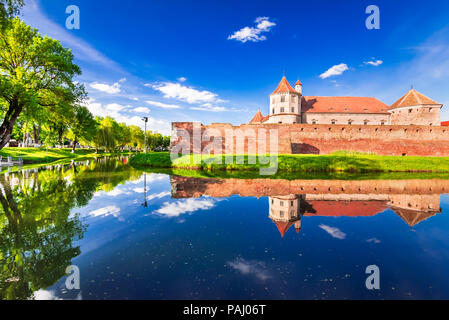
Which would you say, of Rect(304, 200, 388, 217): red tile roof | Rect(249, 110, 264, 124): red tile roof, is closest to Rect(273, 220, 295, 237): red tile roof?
Rect(304, 200, 388, 217): red tile roof

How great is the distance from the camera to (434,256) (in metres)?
4.05

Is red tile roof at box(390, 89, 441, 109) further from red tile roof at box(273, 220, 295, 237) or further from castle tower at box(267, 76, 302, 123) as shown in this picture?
red tile roof at box(273, 220, 295, 237)

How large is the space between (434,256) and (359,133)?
29.3 meters

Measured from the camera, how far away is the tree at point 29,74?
16.4m

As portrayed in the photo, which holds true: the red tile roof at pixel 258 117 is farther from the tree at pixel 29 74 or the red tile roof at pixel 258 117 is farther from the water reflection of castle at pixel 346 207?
the water reflection of castle at pixel 346 207

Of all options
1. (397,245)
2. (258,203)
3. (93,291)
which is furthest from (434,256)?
(93,291)

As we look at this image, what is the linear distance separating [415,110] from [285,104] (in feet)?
84.0

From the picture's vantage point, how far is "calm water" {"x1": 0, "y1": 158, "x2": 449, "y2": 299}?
2.89 meters

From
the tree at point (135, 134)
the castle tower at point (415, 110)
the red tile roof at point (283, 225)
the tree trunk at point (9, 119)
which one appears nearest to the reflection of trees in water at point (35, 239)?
the red tile roof at point (283, 225)

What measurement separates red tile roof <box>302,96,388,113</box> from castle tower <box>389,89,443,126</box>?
2447mm

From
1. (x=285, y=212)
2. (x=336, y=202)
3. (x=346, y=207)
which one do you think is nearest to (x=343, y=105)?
(x=336, y=202)

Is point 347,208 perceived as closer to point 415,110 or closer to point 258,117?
point 258,117

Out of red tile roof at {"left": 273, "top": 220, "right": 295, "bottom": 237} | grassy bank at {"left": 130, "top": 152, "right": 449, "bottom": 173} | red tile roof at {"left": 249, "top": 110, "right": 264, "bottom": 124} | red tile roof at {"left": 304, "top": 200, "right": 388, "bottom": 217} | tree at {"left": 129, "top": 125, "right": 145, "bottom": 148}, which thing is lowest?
red tile roof at {"left": 304, "top": 200, "right": 388, "bottom": 217}
